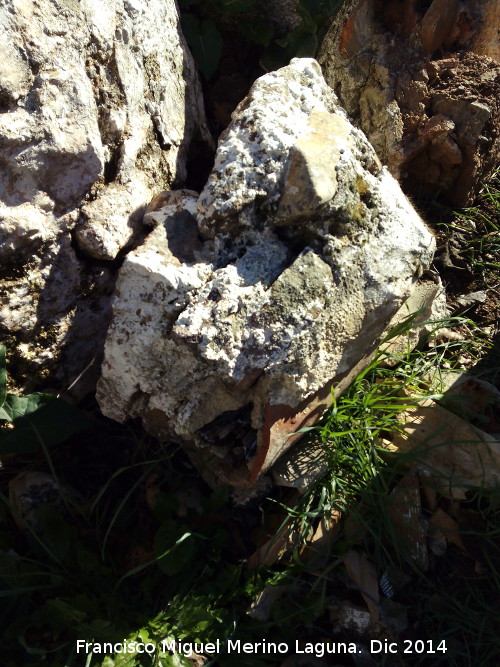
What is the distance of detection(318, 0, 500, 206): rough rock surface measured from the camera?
231cm

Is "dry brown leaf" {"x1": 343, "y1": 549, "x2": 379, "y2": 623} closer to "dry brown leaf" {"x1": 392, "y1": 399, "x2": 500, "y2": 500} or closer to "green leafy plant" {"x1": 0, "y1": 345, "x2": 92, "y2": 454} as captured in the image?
"dry brown leaf" {"x1": 392, "y1": 399, "x2": 500, "y2": 500}

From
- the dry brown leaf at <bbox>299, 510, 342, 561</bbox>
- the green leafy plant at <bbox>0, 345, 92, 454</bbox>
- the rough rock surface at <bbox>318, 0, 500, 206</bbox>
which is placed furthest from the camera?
the rough rock surface at <bbox>318, 0, 500, 206</bbox>

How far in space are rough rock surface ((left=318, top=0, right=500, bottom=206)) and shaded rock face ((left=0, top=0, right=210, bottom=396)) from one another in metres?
0.80

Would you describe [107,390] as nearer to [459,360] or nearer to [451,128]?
[459,360]

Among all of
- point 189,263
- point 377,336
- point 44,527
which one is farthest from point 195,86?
point 44,527

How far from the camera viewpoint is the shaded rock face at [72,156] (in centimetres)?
158

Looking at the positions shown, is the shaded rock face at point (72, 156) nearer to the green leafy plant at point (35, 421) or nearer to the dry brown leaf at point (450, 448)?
the green leafy plant at point (35, 421)

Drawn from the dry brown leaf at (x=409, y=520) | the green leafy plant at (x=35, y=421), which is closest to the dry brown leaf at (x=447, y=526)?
the dry brown leaf at (x=409, y=520)

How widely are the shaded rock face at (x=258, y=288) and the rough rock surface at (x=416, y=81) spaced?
23.8 inches

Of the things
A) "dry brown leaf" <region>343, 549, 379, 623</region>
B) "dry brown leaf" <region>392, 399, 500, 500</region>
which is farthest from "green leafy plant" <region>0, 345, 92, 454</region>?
"dry brown leaf" <region>392, 399, 500, 500</region>

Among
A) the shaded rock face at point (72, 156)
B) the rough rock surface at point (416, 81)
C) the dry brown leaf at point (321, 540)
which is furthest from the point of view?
the rough rock surface at point (416, 81)

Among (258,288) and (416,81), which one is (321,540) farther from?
(416,81)

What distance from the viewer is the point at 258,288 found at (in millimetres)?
1612

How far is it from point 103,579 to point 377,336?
1.13m
